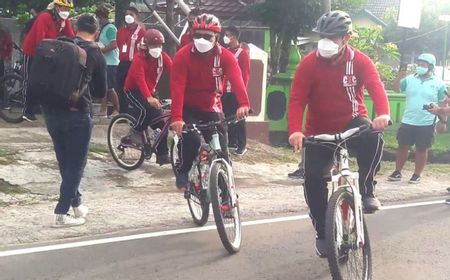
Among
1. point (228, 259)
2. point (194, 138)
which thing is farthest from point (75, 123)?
point (228, 259)

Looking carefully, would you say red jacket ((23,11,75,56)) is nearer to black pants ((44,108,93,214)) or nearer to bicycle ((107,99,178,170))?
bicycle ((107,99,178,170))

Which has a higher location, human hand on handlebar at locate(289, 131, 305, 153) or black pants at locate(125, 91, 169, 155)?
human hand on handlebar at locate(289, 131, 305, 153)

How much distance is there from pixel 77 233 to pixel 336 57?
2.85 metres

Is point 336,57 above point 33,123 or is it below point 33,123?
above

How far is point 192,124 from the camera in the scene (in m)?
6.40

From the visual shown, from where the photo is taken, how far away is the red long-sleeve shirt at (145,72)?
8.65m

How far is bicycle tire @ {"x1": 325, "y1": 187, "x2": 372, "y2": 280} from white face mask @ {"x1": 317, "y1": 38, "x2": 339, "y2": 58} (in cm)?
98

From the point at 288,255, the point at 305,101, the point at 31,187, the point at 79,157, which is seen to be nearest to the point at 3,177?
the point at 31,187

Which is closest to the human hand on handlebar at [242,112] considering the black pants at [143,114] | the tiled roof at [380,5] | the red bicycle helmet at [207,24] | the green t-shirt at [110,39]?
the red bicycle helmet at [207,24]

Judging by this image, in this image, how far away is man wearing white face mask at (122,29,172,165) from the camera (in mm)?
8641

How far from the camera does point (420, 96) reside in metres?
10.0

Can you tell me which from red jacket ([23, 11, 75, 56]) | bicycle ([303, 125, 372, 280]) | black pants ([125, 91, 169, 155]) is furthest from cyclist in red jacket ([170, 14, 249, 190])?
red jacket ([23, 11, 75, 56])

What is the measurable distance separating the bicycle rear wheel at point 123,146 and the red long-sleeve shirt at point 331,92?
423 cm

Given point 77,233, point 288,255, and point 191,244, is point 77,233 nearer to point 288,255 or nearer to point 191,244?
point 191,244
